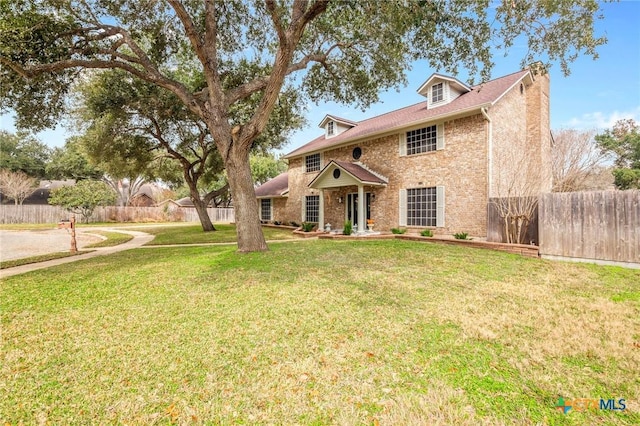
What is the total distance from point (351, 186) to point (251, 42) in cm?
845

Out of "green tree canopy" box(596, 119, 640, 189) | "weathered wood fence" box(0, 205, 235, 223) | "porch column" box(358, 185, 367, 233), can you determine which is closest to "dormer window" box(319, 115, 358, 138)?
"porch column" box(358, 185, 367, 233)

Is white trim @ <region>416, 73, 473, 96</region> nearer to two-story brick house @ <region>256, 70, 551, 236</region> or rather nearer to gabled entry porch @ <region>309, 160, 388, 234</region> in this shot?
two-story brick house @ <region>256, 70, 551, 236</region>

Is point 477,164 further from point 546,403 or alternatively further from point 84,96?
→ point 84,96

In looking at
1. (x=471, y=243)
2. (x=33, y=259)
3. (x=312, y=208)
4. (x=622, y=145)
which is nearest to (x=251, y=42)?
(x=312, y=208)

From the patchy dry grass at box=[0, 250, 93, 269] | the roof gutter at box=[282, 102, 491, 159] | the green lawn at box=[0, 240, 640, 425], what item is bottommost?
the green lawn at box=[0, 240, 640, 425]

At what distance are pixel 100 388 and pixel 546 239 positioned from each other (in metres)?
10.8

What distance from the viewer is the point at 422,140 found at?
13.7 metres

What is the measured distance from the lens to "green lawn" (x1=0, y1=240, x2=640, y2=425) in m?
2.39

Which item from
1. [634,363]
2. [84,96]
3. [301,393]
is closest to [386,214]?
[634,363]

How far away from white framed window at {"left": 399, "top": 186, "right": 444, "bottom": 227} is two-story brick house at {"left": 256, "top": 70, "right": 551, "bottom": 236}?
0.04 m

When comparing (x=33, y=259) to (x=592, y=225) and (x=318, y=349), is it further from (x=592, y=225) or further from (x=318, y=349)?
(x=592, y=225)

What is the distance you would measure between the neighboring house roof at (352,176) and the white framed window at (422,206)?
1447 millimetres

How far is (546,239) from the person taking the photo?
8.80 m

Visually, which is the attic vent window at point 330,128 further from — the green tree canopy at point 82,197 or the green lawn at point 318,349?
the green tree canopy at point 82,197
